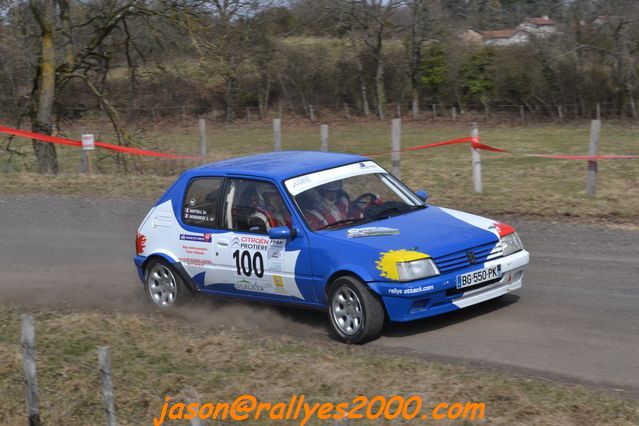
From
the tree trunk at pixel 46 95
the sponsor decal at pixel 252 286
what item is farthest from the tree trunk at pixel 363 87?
the sponsor decal at pixel 252 286

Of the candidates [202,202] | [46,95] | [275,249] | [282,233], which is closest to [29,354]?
[282,233]

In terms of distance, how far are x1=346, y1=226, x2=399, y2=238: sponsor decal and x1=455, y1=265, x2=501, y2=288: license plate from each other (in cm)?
74

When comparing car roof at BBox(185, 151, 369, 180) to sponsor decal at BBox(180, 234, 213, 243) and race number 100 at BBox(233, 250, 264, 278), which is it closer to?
sponsor decal at BBox(180, 234, 213, 243)

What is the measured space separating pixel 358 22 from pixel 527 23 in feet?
32.7

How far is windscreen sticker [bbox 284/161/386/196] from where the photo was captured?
8.82 metres

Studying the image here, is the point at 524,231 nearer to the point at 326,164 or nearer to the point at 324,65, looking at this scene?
the point at 326,164

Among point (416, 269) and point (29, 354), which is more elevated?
point (416, 269)

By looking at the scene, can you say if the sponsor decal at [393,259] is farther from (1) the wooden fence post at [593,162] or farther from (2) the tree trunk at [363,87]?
(2) the tree trunk at [363,87]

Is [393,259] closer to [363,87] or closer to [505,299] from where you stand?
[505,299]

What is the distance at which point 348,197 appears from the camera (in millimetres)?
8938

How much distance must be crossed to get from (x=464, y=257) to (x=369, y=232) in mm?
897

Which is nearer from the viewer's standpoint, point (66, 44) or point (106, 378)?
point (106, 378)

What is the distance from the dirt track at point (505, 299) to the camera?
7324mm

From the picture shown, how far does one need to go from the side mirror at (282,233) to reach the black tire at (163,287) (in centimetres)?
155
